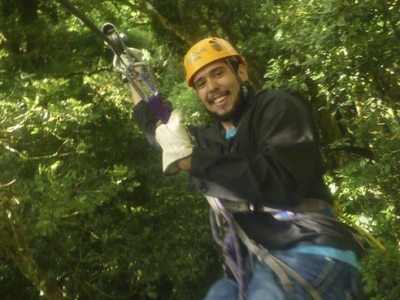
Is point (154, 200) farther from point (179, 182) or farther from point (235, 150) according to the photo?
point (235, 150)

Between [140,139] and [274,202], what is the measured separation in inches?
136

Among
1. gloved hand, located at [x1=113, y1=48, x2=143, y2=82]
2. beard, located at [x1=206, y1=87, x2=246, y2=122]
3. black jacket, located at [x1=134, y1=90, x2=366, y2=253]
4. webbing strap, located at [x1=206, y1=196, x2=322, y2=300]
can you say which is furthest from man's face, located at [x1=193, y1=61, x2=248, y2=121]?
webbing strap, located at [x1=206, y1=196, x2=322, y2=300]

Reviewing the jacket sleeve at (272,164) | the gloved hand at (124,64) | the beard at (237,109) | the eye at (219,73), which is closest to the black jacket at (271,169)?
the jacket sleeve at (272,164)

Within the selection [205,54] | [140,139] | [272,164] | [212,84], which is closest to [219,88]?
[212,84]

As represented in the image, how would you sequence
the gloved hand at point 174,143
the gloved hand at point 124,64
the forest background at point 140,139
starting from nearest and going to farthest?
the gloved hand at point 174,143 → the gloved hand at point 124,64 → the forest background at point 140,139

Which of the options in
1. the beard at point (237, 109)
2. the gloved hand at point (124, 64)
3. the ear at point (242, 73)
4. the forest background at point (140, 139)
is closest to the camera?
the beard at point (237, 109)

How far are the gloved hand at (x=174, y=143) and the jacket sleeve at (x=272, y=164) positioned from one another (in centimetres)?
5

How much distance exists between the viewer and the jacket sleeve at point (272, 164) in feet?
5.79

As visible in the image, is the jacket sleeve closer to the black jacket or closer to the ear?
the black jacket

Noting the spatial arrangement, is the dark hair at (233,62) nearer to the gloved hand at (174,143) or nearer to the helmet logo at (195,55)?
the helmet logo at (195,55)

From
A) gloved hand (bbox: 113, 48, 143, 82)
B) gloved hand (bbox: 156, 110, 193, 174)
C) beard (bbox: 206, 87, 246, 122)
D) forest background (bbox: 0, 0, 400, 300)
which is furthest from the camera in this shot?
forest background (bbox: 0, 0, 400, 300)

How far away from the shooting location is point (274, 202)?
1.80m

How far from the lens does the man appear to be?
5.81 feet

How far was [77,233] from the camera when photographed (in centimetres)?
470
